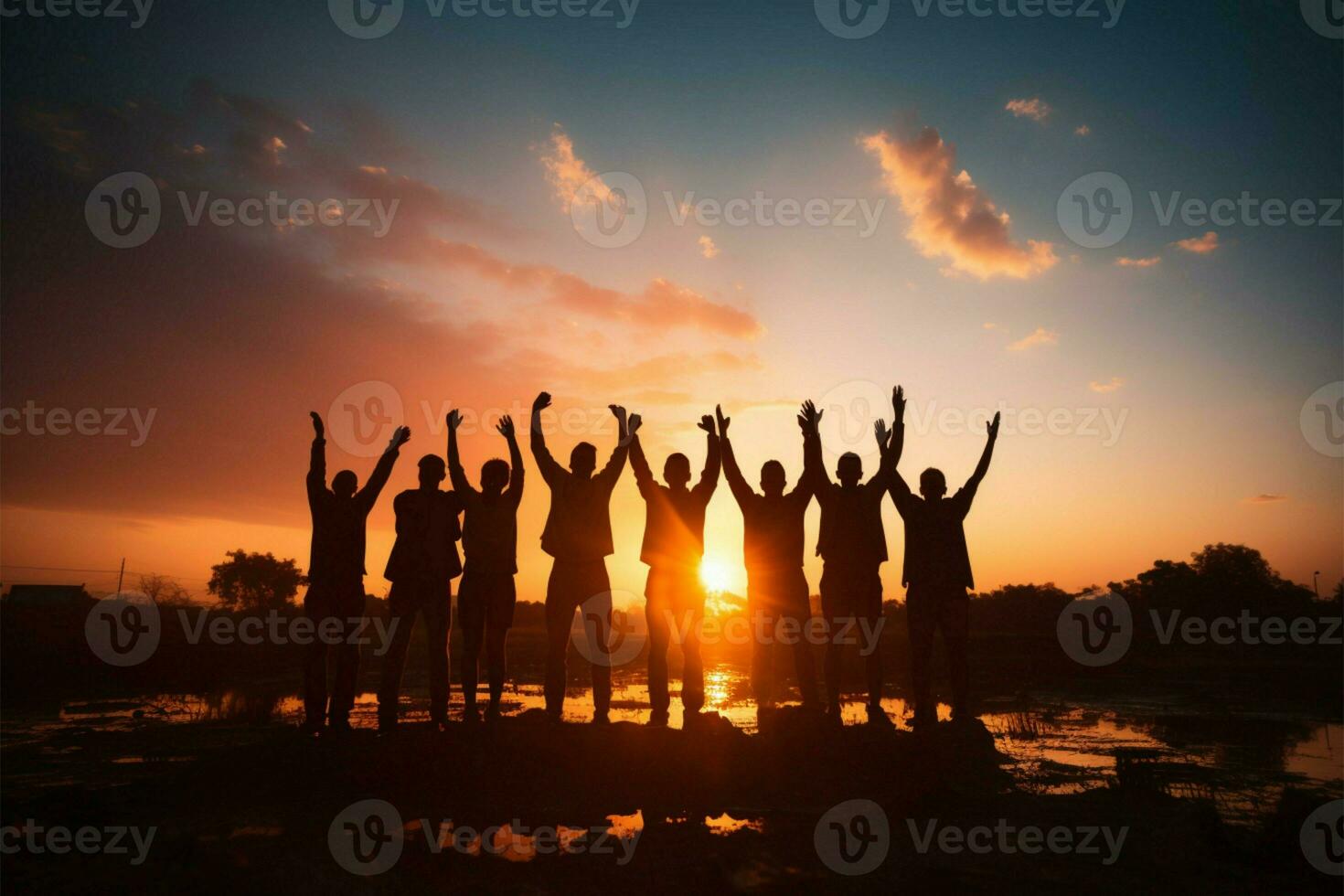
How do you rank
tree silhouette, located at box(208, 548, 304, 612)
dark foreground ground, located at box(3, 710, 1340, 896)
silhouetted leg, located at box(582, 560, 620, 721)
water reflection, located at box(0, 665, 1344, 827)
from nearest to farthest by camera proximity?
dark foreground ground, located at box(3, 710, 1340, 896), water reflection, located at box(0, 665, 1344, 827), silhouetted leg, located at box(582, 560, 620, 721), tree silhouette, located at box(208, 548, 304, 612)

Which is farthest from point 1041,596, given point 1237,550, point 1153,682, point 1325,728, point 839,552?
point 839,552

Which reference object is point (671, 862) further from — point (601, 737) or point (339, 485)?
point (339, 485)

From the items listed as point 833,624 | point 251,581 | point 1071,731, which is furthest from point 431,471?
point 251,581

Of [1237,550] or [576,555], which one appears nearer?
[576,555]

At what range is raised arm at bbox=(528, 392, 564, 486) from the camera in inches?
297

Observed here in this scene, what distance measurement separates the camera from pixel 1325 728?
1127 centimetres

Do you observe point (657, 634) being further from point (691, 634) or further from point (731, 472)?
point (731, 472)

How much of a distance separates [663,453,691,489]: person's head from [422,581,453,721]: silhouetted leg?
297 centimetres

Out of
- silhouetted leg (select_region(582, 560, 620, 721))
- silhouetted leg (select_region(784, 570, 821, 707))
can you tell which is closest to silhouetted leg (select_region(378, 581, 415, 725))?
silhouetted leg (select_region(582, 560, 620, 721))

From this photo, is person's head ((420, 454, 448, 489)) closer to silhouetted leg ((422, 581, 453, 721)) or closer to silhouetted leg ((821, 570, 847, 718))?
silhouetted leg ((422, 581, 453, 721))

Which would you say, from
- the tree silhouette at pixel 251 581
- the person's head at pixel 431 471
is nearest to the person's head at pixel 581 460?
the person's head at pixel 431 471

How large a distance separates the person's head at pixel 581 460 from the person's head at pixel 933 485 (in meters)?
4.25

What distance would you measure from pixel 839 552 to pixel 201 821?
22.6 feet

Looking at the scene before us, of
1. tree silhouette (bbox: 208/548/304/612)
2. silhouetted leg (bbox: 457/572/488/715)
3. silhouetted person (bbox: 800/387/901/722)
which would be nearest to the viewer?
silhouetted leg (bbox: 457/572/488/715)
